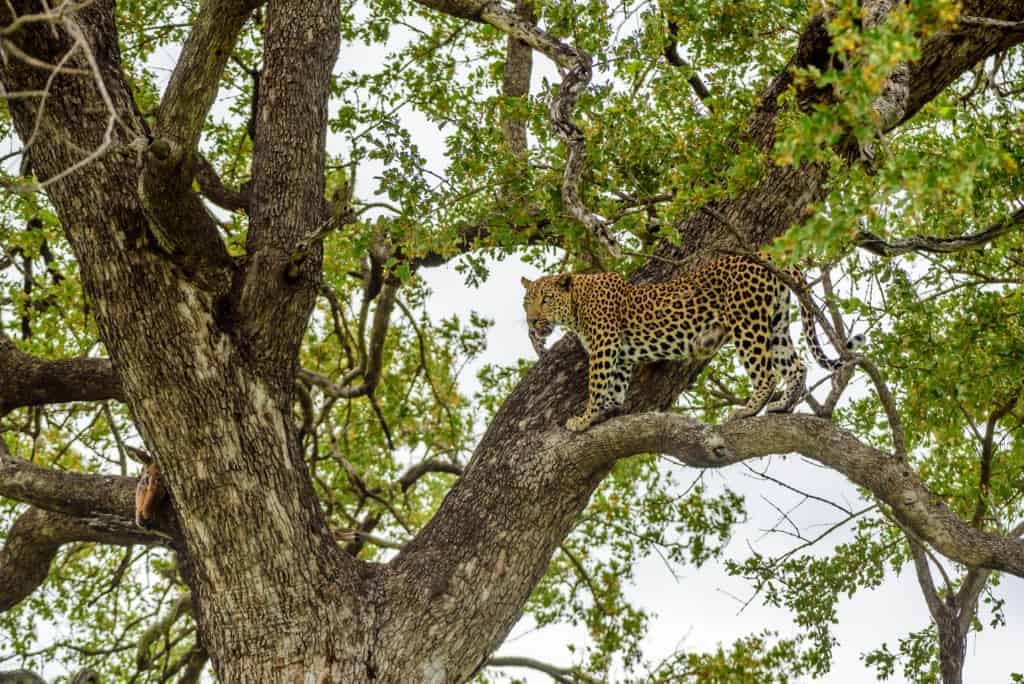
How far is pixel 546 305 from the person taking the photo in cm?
778

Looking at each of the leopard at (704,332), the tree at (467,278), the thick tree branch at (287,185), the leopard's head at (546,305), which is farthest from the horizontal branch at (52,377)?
the leopard at (704,332)

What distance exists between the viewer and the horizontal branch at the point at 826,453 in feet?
18.8

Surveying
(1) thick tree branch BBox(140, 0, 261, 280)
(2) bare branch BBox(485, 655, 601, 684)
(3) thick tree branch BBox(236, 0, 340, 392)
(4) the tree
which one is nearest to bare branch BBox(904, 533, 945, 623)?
(4) the tree

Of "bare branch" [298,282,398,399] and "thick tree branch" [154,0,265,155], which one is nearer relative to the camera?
"thick tree branch" [154,0,265,155]

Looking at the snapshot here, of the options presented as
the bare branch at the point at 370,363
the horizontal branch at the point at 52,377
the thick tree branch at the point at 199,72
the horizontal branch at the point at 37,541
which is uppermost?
the bare branch at the point at 370,363

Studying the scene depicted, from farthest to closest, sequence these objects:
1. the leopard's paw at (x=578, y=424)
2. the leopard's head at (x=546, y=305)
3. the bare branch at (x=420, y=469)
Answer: the bare branch at (x=420, y=469) → the leopard's head at (x=546, y=305) → the leopard's paw at (x=578, y=424)

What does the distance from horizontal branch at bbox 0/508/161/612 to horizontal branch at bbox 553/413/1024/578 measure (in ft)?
12.2

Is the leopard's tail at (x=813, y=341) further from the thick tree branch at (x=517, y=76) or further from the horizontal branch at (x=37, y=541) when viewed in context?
the horizontal branch at (x=37, y=541)

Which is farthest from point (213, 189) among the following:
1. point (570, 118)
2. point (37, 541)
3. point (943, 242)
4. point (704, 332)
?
point (943, 242)

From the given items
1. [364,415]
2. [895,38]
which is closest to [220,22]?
[895,38]

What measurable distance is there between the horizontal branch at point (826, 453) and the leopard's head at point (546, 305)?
1.32 m

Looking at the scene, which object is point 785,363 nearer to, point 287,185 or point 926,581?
point 287,185

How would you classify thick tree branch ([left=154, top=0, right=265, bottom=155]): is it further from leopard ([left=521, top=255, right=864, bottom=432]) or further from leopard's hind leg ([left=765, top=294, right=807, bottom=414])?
leopard's hind leg ([left=765, top=294, right=807, bottom=414])

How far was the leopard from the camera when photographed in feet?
21.7
